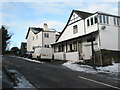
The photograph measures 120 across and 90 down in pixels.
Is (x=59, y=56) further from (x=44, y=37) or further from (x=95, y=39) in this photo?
(x=44, y=37)

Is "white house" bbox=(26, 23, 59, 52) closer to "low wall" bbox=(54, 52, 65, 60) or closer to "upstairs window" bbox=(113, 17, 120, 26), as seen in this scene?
"low wall" bbox=(54, 52, 65, 60)

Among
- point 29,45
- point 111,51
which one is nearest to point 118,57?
point 111,51

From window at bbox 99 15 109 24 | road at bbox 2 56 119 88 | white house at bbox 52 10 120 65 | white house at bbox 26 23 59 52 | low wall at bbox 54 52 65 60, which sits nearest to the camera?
road at bbox 2 56 119 88

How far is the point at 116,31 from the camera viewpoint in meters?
31.4

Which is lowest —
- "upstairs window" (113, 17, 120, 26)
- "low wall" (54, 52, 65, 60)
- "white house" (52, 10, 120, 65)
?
"low wall" (54, 52, 65, 60)

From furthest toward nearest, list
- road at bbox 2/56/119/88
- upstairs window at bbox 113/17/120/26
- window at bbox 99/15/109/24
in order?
1. upstairs window at bbox 113/17/120/26
2. window at bbox 99/15/109/24
3. road at bbox 2/56/119/88

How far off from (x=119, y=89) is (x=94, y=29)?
20553mm

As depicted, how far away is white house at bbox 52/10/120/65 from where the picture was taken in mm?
27133

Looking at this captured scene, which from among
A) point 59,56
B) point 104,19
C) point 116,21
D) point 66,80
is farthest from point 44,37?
point 66,80

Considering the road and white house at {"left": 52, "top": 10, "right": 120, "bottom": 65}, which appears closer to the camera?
the road

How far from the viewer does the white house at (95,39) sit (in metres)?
27.1

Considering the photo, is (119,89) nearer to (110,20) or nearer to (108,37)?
(108,37)

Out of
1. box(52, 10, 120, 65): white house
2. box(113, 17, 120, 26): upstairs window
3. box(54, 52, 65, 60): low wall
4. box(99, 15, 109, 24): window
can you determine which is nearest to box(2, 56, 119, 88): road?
box(52, 10, 120, 65): white house

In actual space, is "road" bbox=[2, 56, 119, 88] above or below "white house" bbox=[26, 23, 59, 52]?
below
